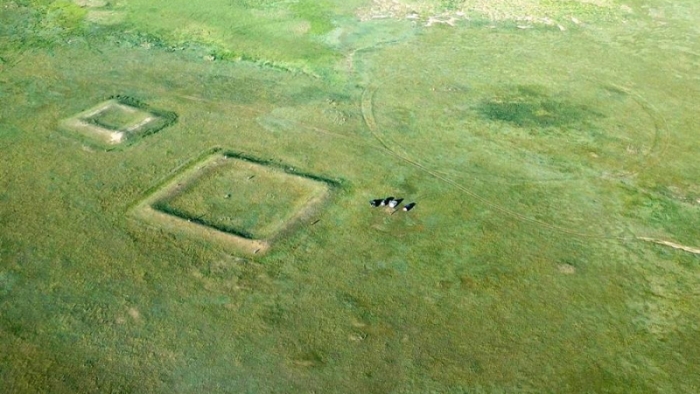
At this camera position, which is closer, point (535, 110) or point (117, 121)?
point (117, 121)

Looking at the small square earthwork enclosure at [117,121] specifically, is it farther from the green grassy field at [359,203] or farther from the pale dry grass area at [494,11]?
the pale dry grass area at [494,11]

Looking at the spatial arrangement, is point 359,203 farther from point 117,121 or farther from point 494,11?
point 494,11

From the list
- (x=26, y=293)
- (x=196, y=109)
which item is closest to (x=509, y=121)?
(x=196, y=109)

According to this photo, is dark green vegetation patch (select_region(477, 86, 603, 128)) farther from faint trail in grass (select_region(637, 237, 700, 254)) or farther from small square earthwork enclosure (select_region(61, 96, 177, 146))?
small square earthwork enclosure (select_region(61, 96, 177, 146))

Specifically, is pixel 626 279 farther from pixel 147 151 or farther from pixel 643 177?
pixel 147 151

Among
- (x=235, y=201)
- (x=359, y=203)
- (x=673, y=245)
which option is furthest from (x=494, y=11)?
(x=235, y=201)
